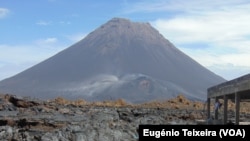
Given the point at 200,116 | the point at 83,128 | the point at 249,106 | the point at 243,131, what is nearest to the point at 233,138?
the point at 243,131

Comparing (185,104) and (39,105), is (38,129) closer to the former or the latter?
(39,105)

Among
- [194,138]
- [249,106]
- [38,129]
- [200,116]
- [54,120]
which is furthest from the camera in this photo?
[249,106]

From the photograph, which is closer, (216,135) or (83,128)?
(216,135)

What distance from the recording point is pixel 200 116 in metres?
38.1

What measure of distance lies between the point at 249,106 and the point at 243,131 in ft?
166

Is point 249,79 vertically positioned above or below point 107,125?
above

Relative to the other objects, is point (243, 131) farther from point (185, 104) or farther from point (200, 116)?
point (185, 104)

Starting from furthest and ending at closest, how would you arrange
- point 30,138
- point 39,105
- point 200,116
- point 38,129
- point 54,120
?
point 200,116 < point 39,105 < point 54,120 < point 38,129 < point 30,138

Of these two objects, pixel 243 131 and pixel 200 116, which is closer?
pixel 243 131

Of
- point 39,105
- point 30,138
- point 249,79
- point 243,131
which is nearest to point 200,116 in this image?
point 39,105

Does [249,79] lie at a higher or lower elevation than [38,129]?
higher

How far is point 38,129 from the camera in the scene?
18.4m

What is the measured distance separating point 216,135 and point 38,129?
1019 cm

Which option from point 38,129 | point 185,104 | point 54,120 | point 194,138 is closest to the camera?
point 194,138
